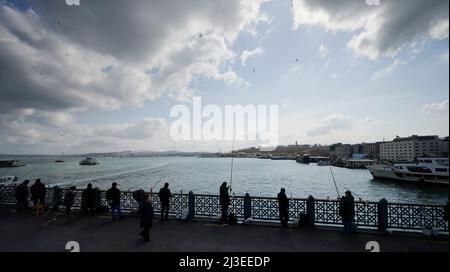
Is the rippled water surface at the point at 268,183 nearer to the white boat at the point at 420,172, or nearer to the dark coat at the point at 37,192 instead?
the white boat at the point at 420,172

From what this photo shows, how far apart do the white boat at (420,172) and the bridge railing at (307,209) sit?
135 ft

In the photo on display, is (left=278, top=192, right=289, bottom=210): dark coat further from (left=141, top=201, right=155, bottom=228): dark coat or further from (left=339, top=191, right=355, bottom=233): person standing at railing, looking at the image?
(left=141, top=201, right=155, bottom=228): dark coat

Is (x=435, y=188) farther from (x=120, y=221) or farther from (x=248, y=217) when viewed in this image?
(x=120, y=221)

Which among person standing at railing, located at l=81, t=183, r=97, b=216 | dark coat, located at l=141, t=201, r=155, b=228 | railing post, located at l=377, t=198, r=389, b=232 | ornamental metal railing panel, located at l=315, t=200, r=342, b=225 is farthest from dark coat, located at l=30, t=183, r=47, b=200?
railing post, located at l=377, t=198, r=389, b=232

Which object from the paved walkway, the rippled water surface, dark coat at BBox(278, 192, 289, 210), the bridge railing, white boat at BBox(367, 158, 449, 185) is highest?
dark coat at BBox(278, 192, 289, 210)

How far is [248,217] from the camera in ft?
33.1

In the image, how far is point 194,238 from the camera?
8008 millimetres

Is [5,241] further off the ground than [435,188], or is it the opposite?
[5,241]

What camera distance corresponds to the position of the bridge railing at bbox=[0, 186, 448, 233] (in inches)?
336

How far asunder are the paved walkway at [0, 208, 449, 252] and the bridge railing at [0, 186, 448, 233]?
Answer: 31.6 inches
